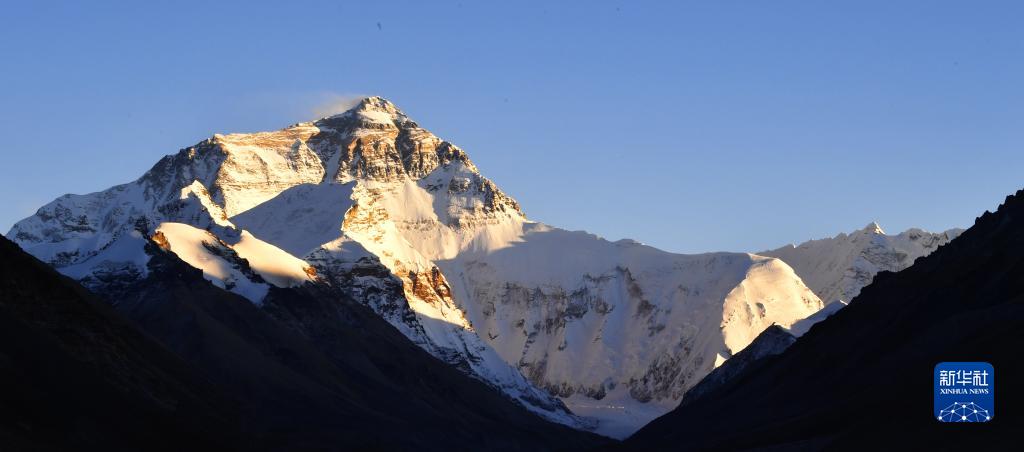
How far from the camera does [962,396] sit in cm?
13125

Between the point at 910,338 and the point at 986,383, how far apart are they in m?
55.5

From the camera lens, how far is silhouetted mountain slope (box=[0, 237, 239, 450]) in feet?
487

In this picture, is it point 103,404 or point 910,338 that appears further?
point 910,338

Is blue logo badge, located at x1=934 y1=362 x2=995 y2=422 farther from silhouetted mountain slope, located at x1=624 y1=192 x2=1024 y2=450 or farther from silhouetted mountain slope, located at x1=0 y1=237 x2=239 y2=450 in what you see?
silhouetted mountain slope, located at x1=0 y1=237 x2=239 y2=450

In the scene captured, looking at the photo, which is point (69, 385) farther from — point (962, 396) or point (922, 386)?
point (962, 396)

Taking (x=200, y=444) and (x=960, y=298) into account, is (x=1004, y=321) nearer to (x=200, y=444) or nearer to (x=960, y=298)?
(x=960, y=298)

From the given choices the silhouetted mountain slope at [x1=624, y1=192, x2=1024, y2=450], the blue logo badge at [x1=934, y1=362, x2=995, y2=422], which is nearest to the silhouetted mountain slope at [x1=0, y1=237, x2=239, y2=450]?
the silhouetted mountain slope at [x1=624, y1=192, x2=1024, y2=450]

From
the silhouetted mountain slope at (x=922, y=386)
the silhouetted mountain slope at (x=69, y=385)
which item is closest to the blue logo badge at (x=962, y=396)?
the silhouetted mountain slope at (x=922, y=386)

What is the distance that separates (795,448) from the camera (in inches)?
6314

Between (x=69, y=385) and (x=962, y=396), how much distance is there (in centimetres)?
7736

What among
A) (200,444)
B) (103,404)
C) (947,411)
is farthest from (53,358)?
(947,411)

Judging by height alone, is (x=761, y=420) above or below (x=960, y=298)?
below

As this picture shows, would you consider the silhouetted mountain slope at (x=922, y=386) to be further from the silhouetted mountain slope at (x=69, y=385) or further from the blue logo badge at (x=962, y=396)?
the silhouetted mountain slope at (x=69, y=385)

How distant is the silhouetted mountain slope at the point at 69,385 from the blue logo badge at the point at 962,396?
6658 centimetres
